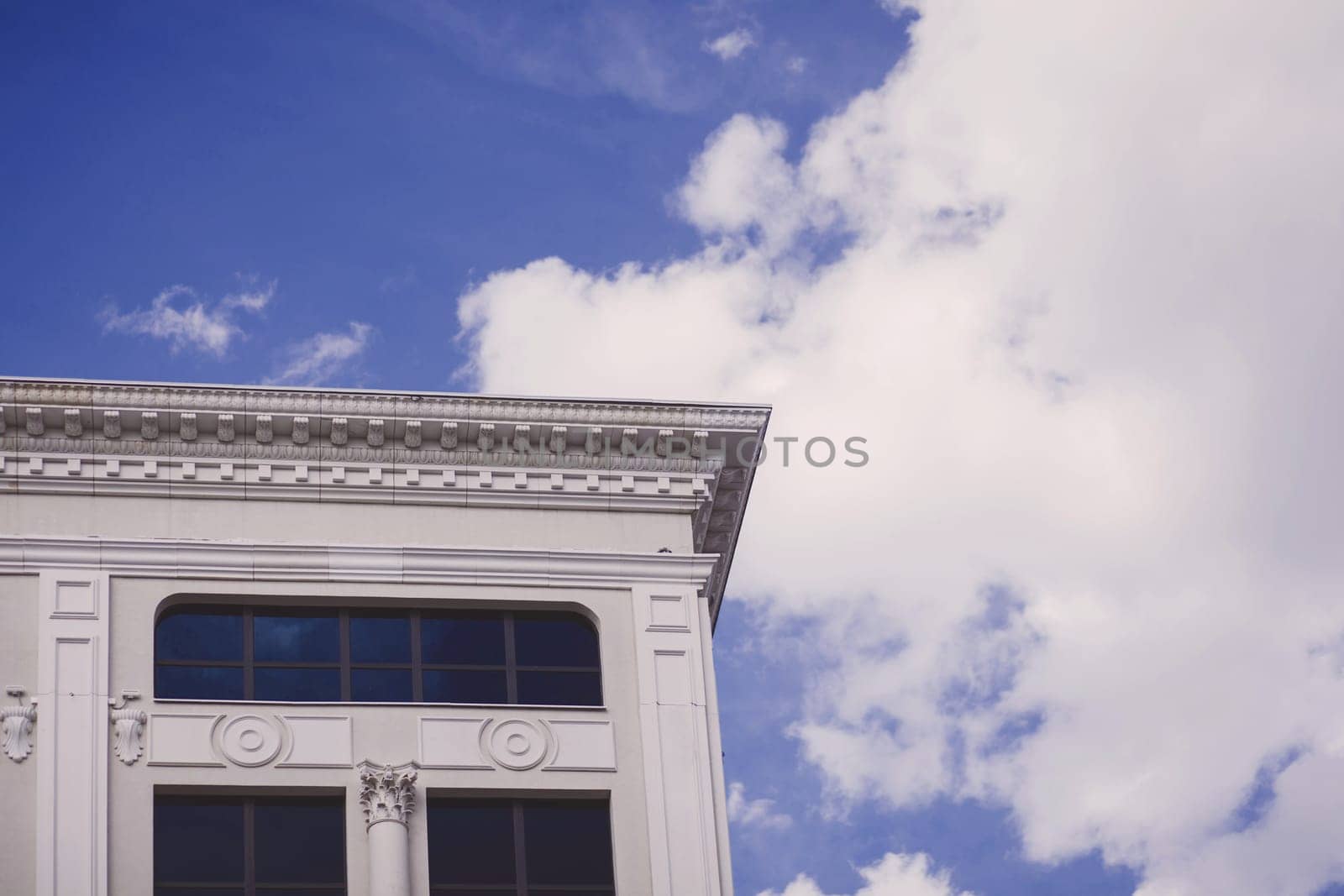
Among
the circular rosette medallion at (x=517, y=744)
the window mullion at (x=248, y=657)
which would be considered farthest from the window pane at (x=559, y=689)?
the window mullion at (x=248, y=657)

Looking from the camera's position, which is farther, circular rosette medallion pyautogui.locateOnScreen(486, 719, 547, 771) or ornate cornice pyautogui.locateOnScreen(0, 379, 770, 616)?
ornate cornice pyautogui.locateOnScreen(0, 379, 770, 616)

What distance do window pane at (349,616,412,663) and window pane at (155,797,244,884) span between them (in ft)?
9.99

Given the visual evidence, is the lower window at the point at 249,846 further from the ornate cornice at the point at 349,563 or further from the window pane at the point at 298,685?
the ornate cornice at the point at 349,563

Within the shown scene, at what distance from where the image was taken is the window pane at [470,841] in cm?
3353

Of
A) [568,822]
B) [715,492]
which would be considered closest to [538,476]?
[715,492]

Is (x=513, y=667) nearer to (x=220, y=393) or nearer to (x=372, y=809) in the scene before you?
(x=372, y=809)

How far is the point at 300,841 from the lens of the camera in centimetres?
3344

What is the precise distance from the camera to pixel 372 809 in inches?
1314

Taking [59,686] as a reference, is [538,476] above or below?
above

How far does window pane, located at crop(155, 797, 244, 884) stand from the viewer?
1293 inches

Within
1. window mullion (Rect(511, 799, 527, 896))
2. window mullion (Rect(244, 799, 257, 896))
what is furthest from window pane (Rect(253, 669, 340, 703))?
window mullion (Rect(511, 799, 527, 896))

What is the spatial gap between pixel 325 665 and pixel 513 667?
2678 mm

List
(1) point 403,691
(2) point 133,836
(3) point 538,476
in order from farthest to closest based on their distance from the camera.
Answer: (3) point 538,476 < (1) point 403,691 < (2) point 133,836

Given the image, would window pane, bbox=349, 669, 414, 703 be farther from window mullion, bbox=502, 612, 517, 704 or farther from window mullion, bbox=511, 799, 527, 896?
window mullion, bbox=511, 799, 527, 896
